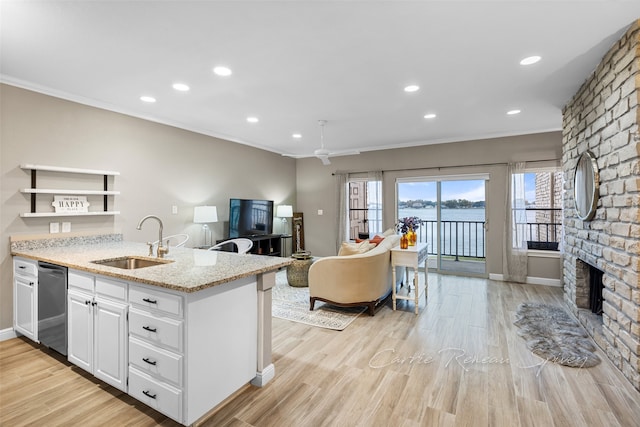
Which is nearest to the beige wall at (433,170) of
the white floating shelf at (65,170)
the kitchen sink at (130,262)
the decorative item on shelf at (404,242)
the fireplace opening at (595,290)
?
the fireplace opening at (595,290)

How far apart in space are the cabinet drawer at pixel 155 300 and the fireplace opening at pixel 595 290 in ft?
13.7

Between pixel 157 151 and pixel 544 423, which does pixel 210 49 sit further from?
pixel 544 423

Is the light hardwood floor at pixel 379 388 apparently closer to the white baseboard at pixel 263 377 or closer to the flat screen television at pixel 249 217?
the white baseboard at pixel 263 377

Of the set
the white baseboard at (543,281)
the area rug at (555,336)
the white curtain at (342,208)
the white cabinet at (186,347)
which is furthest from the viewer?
the white curtain at (342,208)

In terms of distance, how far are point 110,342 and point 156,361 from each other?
542 millimetres

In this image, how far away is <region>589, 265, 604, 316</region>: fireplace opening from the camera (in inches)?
133

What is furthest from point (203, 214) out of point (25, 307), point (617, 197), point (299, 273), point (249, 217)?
point (617, 197)

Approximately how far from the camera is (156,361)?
191 cm

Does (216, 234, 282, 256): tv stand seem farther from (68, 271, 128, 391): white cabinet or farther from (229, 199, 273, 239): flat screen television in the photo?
(68, 271, 128, 391): white cabinet

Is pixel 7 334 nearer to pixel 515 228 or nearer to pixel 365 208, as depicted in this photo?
pixel 365 208

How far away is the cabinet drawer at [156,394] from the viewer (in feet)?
6.00

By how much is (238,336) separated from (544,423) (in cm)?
205

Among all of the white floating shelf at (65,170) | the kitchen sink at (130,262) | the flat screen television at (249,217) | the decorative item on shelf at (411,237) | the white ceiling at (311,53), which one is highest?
the white ceiling at (311,53)

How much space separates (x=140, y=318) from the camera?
6.52 feet
